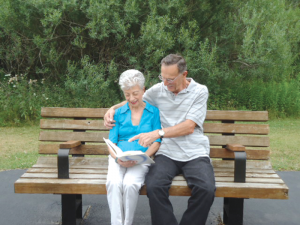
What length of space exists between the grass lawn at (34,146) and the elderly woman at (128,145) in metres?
2.83

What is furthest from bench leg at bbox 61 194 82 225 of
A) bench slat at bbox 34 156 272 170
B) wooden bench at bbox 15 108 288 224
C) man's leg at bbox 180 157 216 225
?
man's leg at bbox 180 157 216 225

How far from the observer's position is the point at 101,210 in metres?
4.01

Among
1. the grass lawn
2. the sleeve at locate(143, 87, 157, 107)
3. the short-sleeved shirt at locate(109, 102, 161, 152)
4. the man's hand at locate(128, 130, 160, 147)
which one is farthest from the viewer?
the grass lawn

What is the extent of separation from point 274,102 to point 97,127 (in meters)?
8.42

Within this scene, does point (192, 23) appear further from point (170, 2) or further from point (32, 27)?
point (32, 27)

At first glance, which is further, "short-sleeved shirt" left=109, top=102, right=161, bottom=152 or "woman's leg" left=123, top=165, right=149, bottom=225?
"short-sleeved shirt" left=109, top=102, right=161, bottom=152

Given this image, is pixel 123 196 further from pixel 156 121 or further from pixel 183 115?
pixel 183 115

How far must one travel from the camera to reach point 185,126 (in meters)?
3.21

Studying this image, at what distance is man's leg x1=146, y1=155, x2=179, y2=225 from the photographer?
2.82 meters

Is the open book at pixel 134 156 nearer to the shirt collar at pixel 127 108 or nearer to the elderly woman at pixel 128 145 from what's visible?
the elderly woman at pixel 128 145

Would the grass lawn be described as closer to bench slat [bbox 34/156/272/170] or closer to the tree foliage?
the tree foliage

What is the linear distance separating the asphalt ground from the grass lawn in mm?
1143

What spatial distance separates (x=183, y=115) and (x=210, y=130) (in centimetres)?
55

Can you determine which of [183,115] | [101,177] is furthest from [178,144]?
[101,177]
